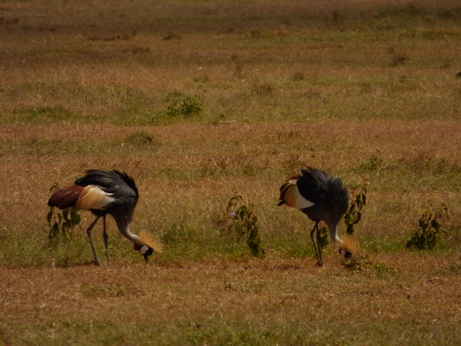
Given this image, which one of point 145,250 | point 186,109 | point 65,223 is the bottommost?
point 186,109

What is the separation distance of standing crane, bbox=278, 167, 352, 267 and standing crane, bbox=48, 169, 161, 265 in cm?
120

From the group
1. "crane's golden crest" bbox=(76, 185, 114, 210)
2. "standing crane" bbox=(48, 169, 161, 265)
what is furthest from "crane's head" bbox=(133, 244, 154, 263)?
"crane's golden crest" bbox=(76, 185, 114, 210)

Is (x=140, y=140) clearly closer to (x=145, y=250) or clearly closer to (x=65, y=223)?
(x=65, y=223)

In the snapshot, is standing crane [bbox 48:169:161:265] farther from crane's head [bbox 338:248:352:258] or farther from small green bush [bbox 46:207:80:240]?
crane's head [bbox 338:248:352:258]

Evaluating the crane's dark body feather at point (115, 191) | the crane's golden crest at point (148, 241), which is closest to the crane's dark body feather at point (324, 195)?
the crane's golden crest at point (148, 241)

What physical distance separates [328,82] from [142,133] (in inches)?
228

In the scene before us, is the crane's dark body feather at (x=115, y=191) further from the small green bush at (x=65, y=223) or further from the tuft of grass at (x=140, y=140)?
the tuft of grass at (x=140, y=140)

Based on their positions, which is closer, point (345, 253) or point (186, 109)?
point (345, 253)

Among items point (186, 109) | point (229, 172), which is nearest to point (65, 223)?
point (229, 172)

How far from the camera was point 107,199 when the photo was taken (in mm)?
7641

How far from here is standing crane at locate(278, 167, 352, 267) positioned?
7703 millimetres

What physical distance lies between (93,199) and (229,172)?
3.40 m

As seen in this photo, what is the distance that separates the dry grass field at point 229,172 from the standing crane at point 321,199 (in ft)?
0.82

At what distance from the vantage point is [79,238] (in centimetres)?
843
